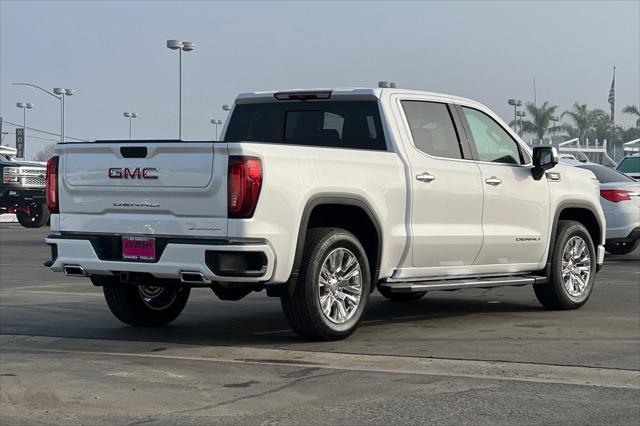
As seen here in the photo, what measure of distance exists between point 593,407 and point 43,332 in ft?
16.5

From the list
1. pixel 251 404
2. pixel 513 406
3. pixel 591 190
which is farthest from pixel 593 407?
pixel 591 190

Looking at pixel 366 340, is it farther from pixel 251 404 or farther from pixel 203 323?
pixel 251 404

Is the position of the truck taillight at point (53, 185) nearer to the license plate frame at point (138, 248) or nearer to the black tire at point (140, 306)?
the license plate frame at point (138, 248)

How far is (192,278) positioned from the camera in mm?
8398

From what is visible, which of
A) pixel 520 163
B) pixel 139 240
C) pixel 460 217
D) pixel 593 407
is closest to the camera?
pixel 593 407

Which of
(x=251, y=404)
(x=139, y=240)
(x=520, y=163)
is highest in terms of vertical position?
(x=520, y=163)

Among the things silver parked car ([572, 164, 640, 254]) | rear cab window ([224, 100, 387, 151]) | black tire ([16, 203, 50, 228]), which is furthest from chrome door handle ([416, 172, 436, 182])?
black tire ([16, 203, 50, 228])

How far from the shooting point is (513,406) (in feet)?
21.8

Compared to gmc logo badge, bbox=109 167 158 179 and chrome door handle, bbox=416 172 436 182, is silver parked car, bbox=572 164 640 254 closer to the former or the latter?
chrome door handle, bbox=416 172 436 182

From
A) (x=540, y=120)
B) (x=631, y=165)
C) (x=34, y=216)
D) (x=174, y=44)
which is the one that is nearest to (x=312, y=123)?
(x=631, y=165)

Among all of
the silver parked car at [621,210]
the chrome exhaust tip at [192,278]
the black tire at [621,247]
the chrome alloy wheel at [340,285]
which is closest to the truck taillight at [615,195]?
the silver parked car at [621,210]

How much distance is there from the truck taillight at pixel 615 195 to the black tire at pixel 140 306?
9372mm

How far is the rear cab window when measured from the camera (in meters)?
10.0

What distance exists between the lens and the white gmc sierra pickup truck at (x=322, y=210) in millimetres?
8359
